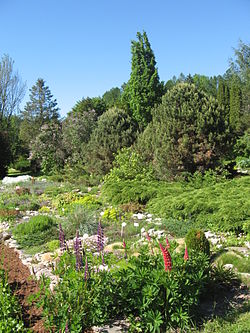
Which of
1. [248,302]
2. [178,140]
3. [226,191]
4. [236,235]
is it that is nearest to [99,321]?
[248,302]

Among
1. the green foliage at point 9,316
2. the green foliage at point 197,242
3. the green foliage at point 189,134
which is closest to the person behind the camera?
the green foliage at point 9,316

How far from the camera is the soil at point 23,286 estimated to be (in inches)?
130

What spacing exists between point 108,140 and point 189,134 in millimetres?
4910

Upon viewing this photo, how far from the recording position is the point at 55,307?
10.2 ft

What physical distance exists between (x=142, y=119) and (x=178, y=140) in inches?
469

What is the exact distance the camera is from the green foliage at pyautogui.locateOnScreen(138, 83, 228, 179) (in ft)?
32.3

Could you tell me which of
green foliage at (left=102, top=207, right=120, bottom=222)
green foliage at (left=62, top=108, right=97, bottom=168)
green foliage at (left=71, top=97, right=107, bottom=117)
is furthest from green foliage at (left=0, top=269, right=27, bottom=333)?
green foliage at (left=71, top=97, right=107, bottom=117)

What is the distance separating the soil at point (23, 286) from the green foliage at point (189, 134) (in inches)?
226

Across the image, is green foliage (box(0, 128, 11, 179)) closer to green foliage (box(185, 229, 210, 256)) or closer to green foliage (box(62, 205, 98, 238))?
green foliage (box(62, 205, 98, 238))

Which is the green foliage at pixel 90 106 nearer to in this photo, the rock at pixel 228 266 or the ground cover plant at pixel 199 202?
the ground cover plant at pixel 199 202

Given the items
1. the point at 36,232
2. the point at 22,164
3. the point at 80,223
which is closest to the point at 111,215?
the point at 80,223

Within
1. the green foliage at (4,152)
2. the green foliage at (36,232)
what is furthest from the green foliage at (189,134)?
the green foliage at (4,152)

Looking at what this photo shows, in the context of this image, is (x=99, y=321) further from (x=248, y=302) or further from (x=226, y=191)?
(x=226, y=191)

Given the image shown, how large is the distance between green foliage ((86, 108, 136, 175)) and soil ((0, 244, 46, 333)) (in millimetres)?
8377
